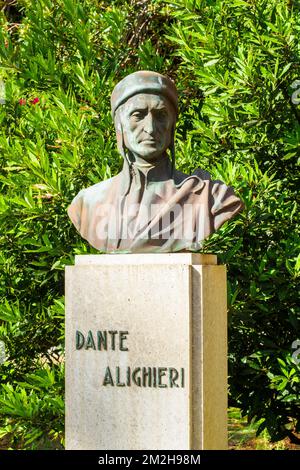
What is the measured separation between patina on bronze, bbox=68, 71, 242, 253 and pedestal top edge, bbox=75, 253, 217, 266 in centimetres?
9

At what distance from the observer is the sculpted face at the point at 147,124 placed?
15.1ft

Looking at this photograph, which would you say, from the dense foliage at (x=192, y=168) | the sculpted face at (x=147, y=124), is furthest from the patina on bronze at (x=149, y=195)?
the dense foliage at (x=192, y=168)

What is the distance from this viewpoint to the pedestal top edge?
14.4 ft

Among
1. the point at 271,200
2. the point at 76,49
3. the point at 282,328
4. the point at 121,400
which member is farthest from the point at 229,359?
the point at 76,49

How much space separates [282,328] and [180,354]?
70.1 inches

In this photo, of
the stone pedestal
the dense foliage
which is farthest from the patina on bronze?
the dense foliage

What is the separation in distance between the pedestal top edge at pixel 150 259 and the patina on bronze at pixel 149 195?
9 centimetres

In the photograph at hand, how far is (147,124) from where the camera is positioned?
461cm

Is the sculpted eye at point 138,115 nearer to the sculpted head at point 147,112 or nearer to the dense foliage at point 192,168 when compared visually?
the sculpted head at point 147,112

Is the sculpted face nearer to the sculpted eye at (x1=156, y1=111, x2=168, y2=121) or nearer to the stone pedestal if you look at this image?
the sculpted eye at (x1=156, y1=111, x2=168, y2=121)

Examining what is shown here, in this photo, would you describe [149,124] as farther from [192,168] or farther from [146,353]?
[192,168]

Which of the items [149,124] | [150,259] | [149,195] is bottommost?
[150,259]

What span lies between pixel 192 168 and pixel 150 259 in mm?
1756

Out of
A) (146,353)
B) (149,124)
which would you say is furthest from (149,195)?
(146,353)
